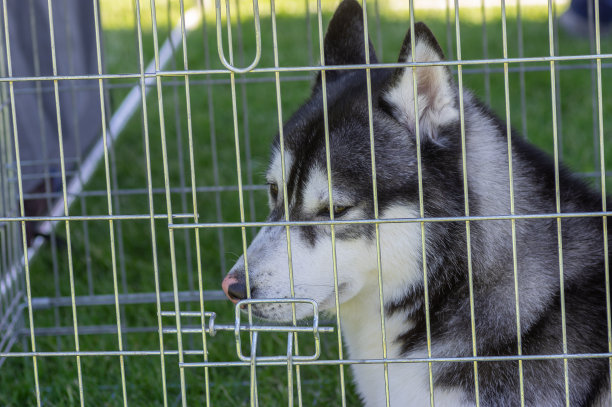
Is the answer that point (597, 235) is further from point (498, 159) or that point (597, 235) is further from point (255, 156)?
point (255, 156)

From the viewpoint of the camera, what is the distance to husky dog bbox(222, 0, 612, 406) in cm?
214

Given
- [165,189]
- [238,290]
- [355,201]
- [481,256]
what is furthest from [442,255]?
[165,189]

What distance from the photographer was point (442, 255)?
2.21 m

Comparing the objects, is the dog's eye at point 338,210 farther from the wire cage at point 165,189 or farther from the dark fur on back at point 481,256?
the wire cage at point 165,189

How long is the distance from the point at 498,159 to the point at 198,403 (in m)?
1.38

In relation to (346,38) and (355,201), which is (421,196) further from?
(346,38)

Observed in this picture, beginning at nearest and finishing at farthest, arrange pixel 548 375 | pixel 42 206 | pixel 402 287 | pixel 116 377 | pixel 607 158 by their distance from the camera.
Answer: pixel 548 375, pixel 402 287, pixel 116 377, pixel 42 206, pixel 607 158

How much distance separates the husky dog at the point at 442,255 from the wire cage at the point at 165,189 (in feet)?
0.60

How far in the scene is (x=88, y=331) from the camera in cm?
343

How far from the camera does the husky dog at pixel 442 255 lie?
214cm

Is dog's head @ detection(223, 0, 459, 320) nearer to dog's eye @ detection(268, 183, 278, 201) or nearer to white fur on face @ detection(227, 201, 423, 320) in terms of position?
white fur on face @ detection(227, 201, 423, 320)

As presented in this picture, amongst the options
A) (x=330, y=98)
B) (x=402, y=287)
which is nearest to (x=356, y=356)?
(x=402, y=287)

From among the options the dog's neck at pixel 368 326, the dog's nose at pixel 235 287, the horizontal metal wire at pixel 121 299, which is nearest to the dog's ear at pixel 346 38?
the dog's neck at pixel 368 326

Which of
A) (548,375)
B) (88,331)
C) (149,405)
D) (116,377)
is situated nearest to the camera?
(548,375)
